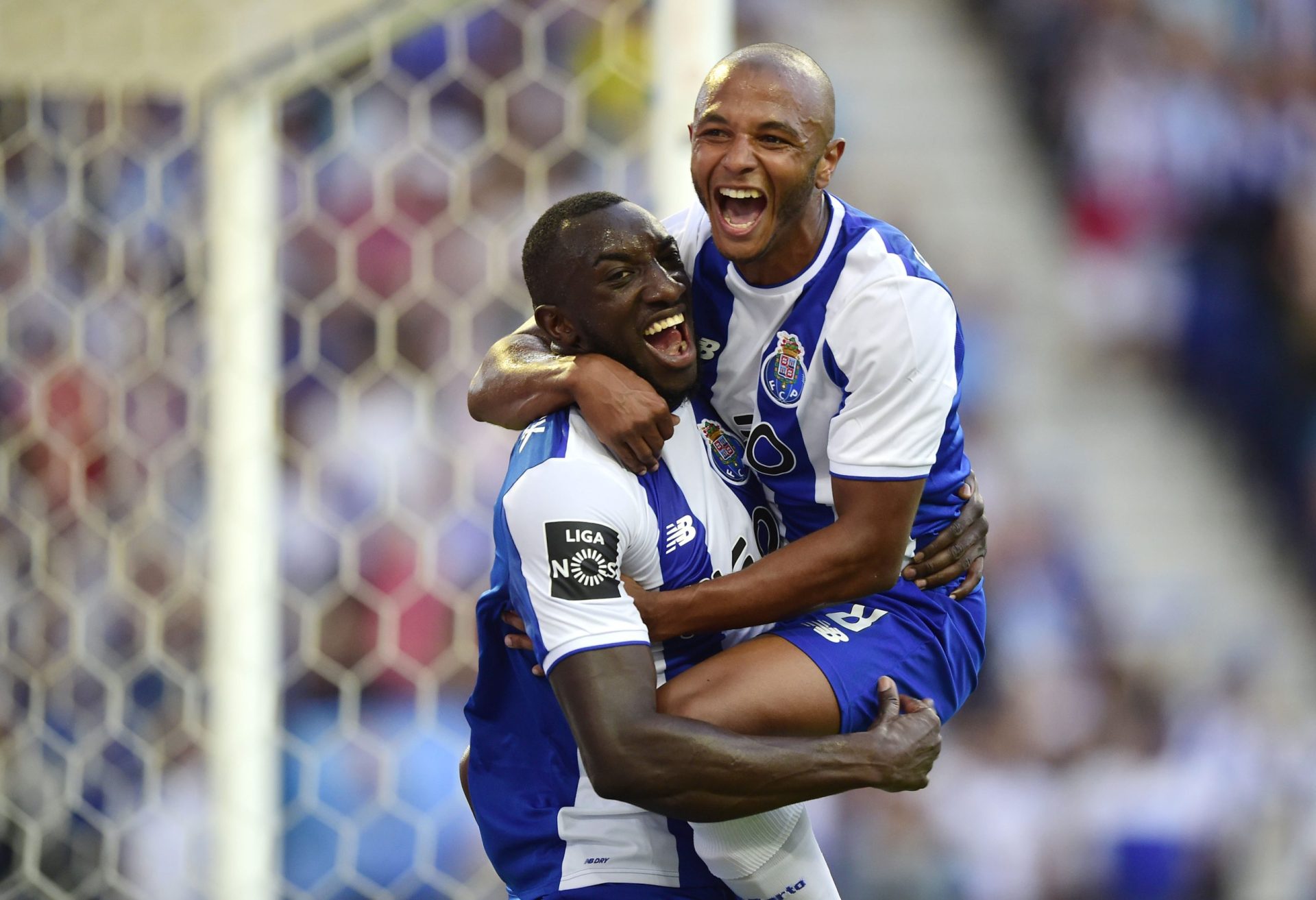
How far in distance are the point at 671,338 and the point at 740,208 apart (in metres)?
0.20

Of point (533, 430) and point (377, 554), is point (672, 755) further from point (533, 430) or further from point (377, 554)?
point (377, 554)

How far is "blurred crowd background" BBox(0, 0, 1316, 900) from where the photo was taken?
440 centimetres

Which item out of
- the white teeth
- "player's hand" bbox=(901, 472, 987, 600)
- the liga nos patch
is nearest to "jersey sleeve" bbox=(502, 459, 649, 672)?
the liga nos patch

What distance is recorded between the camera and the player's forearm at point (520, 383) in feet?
6.72

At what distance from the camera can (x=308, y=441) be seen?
17.0 feet

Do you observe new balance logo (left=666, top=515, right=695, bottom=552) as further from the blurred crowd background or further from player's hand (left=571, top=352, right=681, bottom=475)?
the blurred crowd background

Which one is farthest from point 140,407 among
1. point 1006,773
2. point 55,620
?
point 1006,773

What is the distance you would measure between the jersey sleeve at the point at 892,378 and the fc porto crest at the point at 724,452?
0.21 metres

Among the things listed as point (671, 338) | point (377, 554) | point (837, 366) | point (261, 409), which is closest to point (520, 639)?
point (671, 338)

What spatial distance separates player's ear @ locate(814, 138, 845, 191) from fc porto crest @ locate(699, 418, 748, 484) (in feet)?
1.26

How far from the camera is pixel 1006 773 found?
498 centimetres

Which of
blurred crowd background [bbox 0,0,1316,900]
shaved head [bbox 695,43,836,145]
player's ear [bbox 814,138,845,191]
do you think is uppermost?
shaved head [bbox 695,43,836,145]

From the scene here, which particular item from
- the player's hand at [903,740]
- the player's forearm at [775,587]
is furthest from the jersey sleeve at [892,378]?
the player's hand at [903,740]

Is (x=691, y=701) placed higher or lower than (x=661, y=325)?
lower
